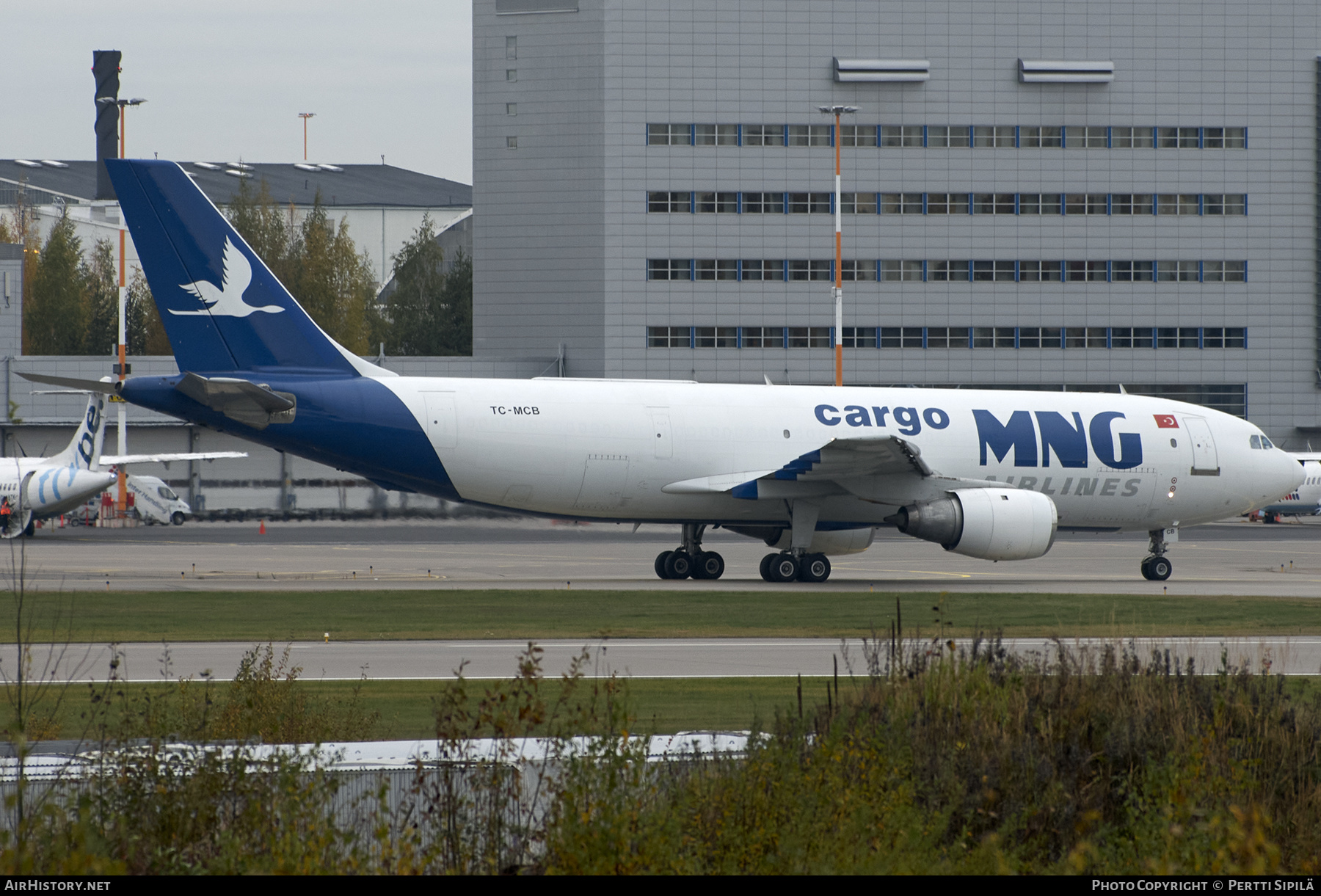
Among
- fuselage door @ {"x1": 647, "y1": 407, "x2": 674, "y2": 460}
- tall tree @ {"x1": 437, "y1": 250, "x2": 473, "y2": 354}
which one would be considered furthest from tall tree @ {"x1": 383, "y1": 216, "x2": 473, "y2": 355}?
fuselage door @ {"x1": 647, "y1": 407, "x2": 674, "y2": 460}

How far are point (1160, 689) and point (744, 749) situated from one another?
11.1 ft

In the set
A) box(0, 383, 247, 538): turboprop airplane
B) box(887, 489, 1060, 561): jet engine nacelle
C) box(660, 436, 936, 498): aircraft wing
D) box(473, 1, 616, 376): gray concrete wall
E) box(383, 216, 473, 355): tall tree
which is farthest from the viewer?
box(383, 216, 473, 355): tall tree

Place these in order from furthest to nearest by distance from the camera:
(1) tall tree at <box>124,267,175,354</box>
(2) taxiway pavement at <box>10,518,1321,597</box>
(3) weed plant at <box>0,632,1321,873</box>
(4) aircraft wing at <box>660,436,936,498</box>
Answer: (1) tall tree at <box>124,267,175,354</box> < (2) taxiway pavement at <box>10,518,1321,597</box> < (4) aircraft wing at <box>660,436,936,498</box> < (3) weed plant at <box>0,632,1321,873</box>

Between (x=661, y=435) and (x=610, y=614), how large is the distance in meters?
7.31

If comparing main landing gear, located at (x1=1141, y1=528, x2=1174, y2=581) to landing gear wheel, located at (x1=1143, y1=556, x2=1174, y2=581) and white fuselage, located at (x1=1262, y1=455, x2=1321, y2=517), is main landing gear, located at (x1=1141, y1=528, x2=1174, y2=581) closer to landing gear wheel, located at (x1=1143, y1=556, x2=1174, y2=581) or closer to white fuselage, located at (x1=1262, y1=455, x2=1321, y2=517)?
landing gear wheel, located at (x1=1143, y1=556, x2=1174, y2=581)

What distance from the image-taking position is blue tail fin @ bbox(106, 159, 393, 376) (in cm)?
2720

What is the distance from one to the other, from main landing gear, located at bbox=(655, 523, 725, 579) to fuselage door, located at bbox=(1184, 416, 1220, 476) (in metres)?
11.7

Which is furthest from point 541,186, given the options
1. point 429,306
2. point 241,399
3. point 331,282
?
point 241,399

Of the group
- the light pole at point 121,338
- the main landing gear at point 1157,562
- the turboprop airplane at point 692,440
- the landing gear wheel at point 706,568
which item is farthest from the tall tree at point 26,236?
the main landing gear at point 1157,562

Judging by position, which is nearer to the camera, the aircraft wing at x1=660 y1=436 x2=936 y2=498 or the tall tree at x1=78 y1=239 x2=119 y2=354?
the aircraft wing at x1=660 y1=436 x2=936 y2=498

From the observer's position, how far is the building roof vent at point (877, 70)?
73.4 meters

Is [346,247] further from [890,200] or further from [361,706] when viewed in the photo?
[361,706]

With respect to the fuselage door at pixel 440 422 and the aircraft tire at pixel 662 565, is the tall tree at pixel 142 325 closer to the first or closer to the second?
Answer: the aircraft tire at pixel 662 565

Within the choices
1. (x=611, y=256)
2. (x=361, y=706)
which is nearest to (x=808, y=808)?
(x=361, y=706)
